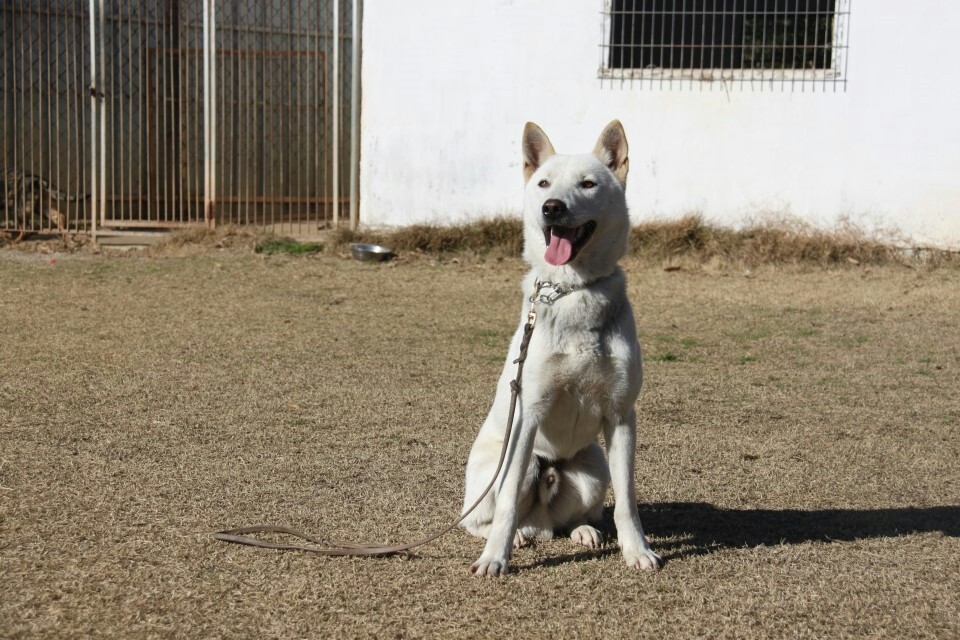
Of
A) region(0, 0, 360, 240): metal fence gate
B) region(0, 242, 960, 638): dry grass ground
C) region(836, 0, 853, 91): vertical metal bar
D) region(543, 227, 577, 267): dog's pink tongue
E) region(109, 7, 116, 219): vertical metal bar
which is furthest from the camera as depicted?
region(109, 7, 116, 219): vertical metal bar

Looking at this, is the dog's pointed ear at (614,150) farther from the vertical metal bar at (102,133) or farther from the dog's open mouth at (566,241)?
the vertical metal bar at (102,133)

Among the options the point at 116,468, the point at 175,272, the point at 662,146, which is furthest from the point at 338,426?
the point at 662,146

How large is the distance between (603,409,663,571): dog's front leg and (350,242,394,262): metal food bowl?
7.37 meters

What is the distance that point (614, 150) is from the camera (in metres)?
3.64

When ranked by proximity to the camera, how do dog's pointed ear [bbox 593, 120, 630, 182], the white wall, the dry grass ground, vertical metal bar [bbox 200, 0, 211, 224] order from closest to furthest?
the dry grass ground < dog's pointed ear [bbox 593, 120, 630, 182] < the white wall < vertical metal bar [bbox 200, 0, 211, 224]

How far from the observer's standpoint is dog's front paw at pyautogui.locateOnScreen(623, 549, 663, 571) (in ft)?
11.3

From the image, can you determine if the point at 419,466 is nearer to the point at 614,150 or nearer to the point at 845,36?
the point at 614,150

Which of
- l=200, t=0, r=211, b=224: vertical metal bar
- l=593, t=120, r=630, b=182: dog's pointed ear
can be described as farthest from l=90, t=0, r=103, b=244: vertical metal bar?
l=593, t=120, r=630, b=182: dog's pointed ear

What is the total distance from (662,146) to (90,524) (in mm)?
8538

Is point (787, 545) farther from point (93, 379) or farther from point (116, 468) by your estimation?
point (93, 379)

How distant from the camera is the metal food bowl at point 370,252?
10.7 metres

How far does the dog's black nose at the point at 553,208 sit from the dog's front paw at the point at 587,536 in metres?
1.13

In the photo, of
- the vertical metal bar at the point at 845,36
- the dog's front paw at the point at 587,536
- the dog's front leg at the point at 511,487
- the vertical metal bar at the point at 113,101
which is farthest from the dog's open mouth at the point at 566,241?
the vertical metal bar at the point at 113,101

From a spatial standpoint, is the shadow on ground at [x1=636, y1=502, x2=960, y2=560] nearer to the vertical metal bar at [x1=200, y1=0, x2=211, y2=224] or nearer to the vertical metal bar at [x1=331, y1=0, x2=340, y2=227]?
the vertical metal bar at [x1=331, y1=0, x2=340, y2=227]
